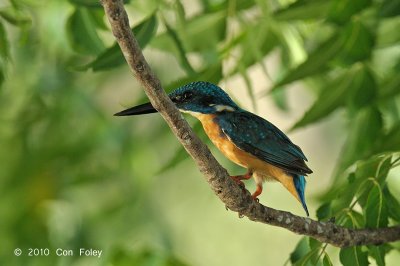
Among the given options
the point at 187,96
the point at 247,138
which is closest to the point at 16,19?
the point at 187,96

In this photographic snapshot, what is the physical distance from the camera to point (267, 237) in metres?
5.55

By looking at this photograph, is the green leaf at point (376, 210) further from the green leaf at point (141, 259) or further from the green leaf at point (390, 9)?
the green leaf at point (141, 259)

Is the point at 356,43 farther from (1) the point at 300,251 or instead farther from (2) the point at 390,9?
(1) the point at 300,251

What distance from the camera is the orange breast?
6.37ft

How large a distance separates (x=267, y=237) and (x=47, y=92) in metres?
2.50

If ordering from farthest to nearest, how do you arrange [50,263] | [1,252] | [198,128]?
[1,252] < [50,263] < [198,128]

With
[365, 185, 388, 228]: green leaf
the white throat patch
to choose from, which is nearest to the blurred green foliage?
[365, 185, 388, 228]: green leaf

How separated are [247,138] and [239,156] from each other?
0.16ft

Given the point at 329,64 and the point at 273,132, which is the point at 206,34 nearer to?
the point at 329,64

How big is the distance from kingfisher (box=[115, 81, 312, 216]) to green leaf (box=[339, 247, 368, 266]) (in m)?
0.20

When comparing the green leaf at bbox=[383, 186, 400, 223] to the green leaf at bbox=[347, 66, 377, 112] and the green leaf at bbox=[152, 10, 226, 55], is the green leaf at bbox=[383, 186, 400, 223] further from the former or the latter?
the green leaf at bbox=[152, 10, 226, 55]

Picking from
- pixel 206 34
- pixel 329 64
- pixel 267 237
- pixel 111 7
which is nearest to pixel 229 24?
pixel 206 34

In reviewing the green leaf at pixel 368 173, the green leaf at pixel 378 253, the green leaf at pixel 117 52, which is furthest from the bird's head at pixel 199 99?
the green leaf at pixel 378 253

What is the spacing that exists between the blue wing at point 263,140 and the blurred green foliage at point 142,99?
0.28 meters
